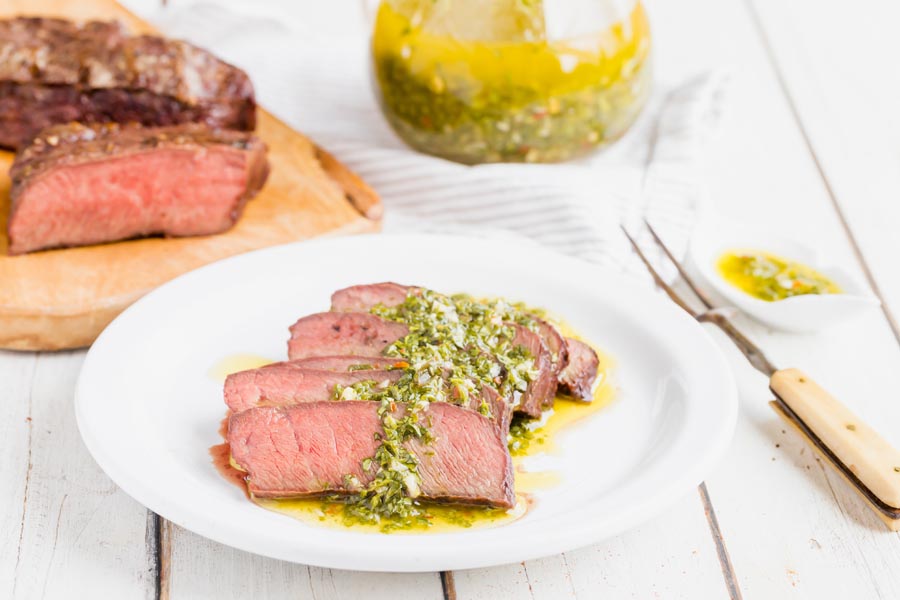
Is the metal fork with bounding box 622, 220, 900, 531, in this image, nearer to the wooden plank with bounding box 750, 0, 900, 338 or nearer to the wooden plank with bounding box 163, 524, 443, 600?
the wooden plank with bounding box 750, 0, 900, 338

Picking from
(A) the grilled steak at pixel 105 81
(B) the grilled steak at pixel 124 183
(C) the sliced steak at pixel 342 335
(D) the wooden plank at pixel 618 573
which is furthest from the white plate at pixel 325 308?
(A) the grilled steak at pixel 105 81

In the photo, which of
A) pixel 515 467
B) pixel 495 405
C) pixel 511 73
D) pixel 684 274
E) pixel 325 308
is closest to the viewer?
pixel 495 405

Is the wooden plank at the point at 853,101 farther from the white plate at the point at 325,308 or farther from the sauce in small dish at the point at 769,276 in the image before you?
the white plate at the point at 325,308

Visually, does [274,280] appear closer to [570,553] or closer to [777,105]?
[570,553]

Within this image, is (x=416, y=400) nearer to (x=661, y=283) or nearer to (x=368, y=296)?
(x=368, y=296)

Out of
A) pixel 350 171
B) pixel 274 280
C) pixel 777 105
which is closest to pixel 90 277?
pixel 274 280

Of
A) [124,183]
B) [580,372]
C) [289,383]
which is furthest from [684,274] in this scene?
[124,183]

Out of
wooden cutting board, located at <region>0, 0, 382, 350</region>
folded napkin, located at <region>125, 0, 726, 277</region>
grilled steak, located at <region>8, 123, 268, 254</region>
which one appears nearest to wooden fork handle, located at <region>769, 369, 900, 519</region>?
folded napkin, located at <region>125, 0, 726, 277</region>
